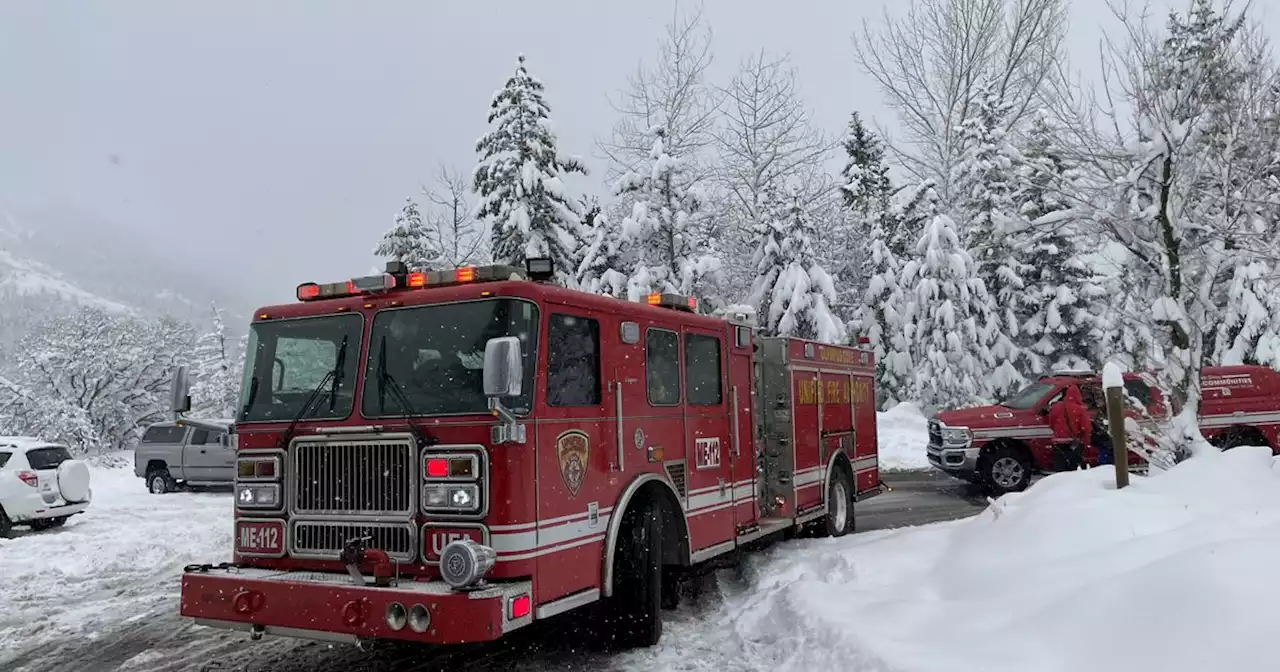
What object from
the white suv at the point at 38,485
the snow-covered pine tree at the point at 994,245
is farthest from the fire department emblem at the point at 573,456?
the snow-covered pine tree at the point at 994,245

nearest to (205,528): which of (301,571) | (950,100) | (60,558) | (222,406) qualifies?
(60,558)

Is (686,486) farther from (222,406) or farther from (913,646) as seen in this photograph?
(222,406)

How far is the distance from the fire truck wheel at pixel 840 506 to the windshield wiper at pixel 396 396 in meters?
6.37

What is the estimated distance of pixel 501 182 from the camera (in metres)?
26.1

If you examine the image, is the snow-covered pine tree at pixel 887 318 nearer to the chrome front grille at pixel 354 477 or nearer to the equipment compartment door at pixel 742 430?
the equipment compartment door at pixel 742 430

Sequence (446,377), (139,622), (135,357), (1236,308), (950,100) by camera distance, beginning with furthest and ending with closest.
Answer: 1. (135,357)
2. (950,100)
3. (1236,308)
4. (139,622)
5. (446,377)

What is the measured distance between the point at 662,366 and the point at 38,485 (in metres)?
11.6

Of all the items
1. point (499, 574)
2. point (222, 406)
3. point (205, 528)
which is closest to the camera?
point (499, 574)

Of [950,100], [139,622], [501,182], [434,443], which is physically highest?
[950,100]

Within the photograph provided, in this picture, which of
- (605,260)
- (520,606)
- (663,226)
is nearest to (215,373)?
(605,260)

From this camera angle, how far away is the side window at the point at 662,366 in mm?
7258

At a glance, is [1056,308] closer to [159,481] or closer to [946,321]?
[946,321]

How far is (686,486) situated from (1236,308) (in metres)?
23.0

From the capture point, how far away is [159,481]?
830 inches
